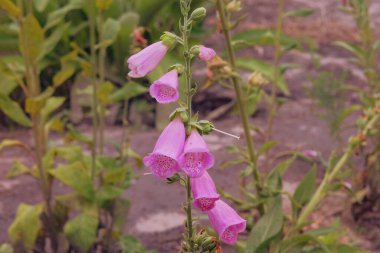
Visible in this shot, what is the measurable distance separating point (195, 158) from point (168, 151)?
0.04 metres

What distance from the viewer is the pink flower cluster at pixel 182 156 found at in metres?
1.09

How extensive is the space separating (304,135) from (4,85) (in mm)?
1525

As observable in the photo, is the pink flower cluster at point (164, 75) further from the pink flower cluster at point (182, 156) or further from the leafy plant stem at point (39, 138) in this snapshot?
the leafy plant stem at point (39, 138)

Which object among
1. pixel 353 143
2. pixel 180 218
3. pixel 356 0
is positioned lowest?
pixel 180 218

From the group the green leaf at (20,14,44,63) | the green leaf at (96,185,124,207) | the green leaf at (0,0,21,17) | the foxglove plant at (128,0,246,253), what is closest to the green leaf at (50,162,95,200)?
the green leaf at (96,185,124,207)

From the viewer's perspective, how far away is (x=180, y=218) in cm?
265

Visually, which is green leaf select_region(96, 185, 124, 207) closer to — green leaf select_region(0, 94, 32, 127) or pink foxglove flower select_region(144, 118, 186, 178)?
green leaf select_region(0, 94, 32, 127)

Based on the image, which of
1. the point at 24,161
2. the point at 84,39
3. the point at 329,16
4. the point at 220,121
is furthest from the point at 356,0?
the point at 329,16

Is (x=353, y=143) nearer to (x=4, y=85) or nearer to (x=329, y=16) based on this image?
(x=4, y=85)

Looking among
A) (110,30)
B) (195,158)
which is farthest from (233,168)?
(195,158)

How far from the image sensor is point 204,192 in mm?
1138

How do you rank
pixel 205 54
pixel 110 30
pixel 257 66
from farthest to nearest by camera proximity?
pixel 257 66 → pixel 110 30 → pixel 205 54

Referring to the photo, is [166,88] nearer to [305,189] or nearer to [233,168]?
[305,189]

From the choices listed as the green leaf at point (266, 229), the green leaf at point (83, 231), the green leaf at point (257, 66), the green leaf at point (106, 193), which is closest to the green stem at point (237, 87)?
the green leaf at point (266, 229)
